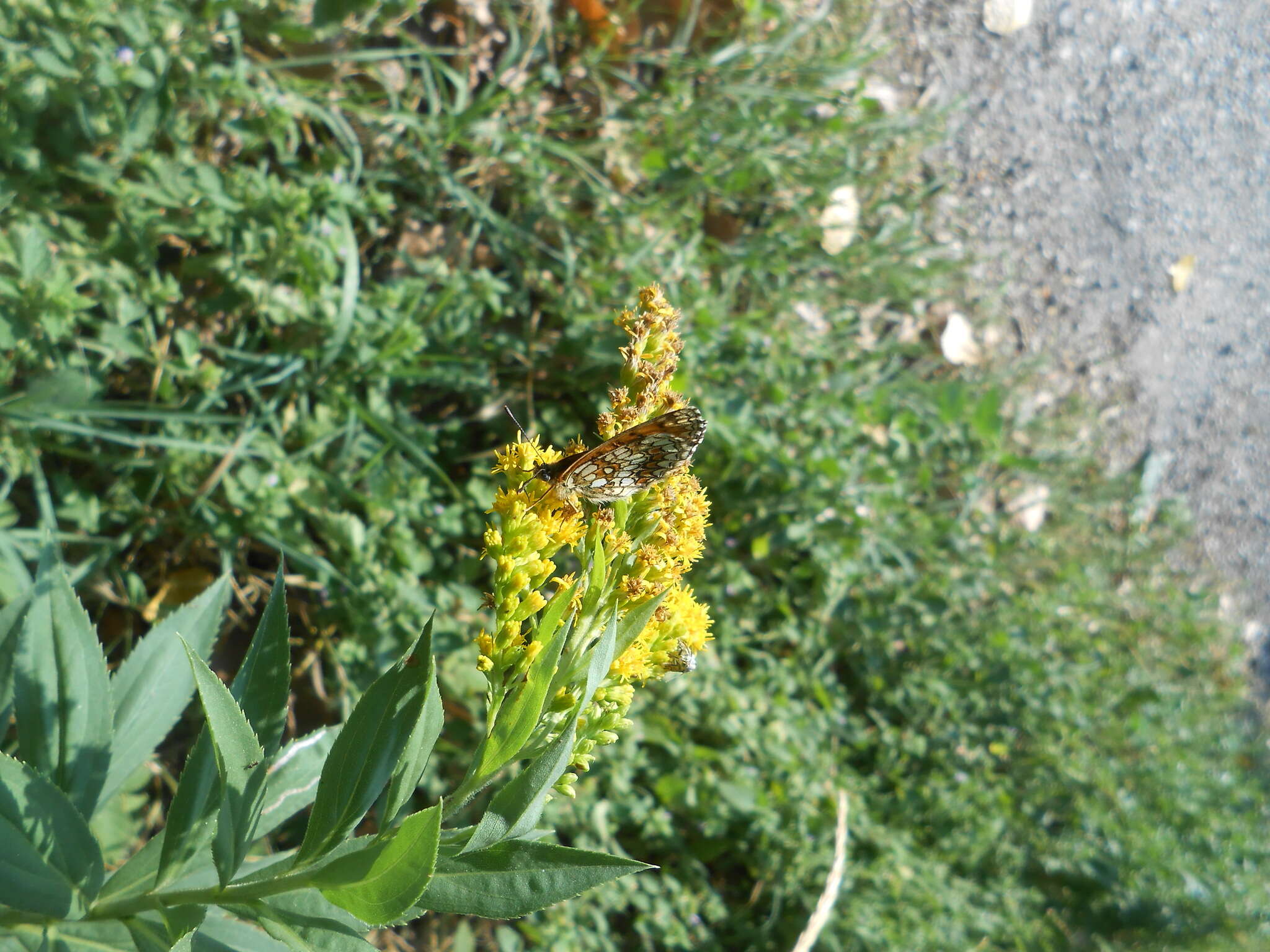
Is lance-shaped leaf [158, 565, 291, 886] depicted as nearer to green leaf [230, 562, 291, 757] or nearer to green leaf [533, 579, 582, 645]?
green leaf [230, 562, 291, 757]

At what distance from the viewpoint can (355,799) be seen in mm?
1171

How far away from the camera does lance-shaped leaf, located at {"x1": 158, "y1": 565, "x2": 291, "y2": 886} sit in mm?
1343

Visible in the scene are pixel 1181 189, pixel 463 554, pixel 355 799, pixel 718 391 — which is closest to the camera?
pixel 355 799

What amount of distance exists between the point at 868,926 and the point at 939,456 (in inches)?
73.6

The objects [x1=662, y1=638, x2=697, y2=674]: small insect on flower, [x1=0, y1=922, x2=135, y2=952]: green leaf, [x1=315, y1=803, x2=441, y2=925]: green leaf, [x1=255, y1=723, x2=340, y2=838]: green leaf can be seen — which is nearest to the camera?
[x1=315, y1=803, x2=441, y2=925]: green leaf

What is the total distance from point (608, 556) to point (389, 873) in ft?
1.75

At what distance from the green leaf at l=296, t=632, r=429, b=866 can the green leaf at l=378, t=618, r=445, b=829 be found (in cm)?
1

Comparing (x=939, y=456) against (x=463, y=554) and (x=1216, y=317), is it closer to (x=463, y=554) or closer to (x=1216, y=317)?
(x=463, y=554)

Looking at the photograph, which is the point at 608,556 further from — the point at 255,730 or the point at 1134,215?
the point at 1134,215

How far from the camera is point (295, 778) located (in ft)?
5.41

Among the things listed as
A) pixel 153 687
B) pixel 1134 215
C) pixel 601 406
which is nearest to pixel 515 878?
pixel 153 687

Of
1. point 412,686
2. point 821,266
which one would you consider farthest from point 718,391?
point 412,686

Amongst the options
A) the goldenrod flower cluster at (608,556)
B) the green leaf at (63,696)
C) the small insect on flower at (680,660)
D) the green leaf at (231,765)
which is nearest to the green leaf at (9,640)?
the green leaf at (63,696)

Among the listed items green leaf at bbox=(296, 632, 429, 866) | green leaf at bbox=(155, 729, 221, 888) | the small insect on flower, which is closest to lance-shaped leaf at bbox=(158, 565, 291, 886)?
green leaf at bbox=(155, 729, 221, 888)
